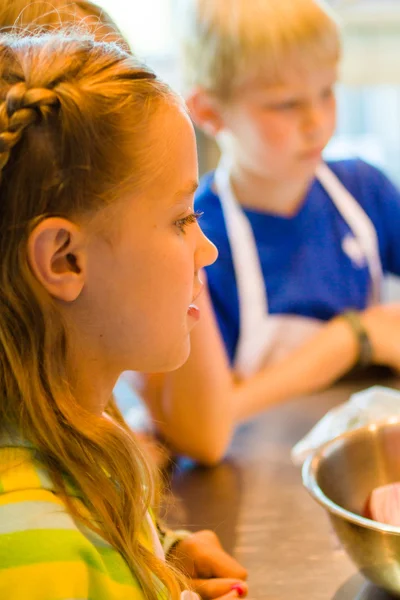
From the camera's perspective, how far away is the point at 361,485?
787 millimetres

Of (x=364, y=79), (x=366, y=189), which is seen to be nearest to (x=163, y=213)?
(x=366, y=189)

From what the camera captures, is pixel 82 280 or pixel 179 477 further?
pixel 179 477

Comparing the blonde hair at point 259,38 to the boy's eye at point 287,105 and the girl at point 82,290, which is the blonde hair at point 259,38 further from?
the girl at point 82,290

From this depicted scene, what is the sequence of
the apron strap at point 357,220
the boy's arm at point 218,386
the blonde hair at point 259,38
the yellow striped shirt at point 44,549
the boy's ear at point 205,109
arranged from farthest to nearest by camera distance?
the apron strap at point 357,220
the boy's ear at point 205,109
the blonde hair at point 259,38
the boy's arm at point 218,386
the yellow striped shirt at point 44,549

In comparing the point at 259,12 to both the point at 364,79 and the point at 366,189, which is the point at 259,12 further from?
the point at 364,79

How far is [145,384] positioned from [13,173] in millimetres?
534

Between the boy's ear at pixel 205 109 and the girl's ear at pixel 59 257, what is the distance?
769 mm

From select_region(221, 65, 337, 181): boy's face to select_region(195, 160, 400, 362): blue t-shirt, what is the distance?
0.10 meters

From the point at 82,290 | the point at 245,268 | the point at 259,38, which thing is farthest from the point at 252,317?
the point at 82,290

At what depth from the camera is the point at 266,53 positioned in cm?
116

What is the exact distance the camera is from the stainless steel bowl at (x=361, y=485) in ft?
2.04

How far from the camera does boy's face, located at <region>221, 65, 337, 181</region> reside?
3.91ft

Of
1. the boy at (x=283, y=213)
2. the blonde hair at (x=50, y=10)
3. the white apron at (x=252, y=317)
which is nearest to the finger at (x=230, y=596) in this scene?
the boy at (x=283, y=213)

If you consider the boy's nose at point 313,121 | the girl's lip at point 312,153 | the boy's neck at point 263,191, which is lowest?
the boy's neck at point 263,191
